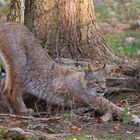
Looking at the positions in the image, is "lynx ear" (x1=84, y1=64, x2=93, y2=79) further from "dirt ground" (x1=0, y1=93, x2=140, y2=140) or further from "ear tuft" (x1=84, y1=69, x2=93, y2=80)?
"dirt ground" (x1=0, y1=93, x2=140, y2=140)

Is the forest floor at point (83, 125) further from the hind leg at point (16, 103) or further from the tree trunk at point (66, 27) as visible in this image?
the tree trunk at point (66, 27)

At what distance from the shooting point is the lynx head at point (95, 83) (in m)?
6.59

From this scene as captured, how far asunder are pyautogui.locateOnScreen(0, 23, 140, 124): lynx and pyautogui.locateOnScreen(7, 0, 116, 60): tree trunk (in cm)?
93

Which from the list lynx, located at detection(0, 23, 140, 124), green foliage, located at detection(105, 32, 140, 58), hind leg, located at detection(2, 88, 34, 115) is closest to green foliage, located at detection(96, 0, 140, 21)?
green foliage, located at detection(105, 32, 140, 58)

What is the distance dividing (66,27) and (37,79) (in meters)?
1.33

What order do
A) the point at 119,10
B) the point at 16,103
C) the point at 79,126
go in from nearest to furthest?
the point at 79,126 < the point at 16,103 < the point at 119,10

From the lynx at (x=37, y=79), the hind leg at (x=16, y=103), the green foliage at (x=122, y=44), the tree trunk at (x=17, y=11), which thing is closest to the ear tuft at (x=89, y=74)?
the lynx at (x=37, y=79)

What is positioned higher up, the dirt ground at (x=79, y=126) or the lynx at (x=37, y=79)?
the lynx at (x=37, y=79)

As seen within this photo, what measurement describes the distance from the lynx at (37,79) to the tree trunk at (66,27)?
928 millimetres

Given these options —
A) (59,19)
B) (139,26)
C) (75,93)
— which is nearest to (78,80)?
(75,93)

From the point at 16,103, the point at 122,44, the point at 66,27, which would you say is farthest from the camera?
the point at 122,44

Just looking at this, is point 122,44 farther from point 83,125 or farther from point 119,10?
point 119,10

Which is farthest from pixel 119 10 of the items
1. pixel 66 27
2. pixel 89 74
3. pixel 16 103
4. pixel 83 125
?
pixel 83 125

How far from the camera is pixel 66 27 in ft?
25.6
